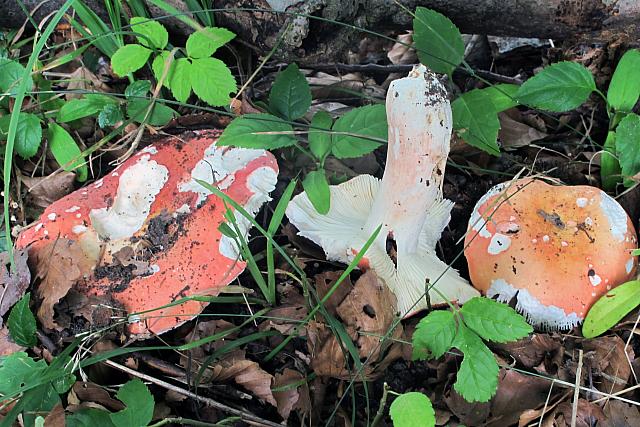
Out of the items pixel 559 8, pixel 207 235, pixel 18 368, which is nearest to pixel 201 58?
pixel 207 235

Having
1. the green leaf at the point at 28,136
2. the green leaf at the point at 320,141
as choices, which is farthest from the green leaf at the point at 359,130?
the green leaf at the point at 28,136

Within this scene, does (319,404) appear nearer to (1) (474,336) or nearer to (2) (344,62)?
(1) (474,336)

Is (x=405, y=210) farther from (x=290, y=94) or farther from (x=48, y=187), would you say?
(x=48, y=187)

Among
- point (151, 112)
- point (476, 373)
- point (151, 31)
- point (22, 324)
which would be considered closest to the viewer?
point (476, 373)

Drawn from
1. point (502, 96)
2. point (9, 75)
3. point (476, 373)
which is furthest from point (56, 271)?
point (502, 96)

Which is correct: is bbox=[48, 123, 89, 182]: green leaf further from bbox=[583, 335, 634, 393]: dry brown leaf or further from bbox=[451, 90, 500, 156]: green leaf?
bbox=[583, 335, 634, 393]: dry brown leaf

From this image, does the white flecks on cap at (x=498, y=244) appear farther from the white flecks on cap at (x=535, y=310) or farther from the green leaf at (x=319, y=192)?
the green leaf at (x=319, y=192)
